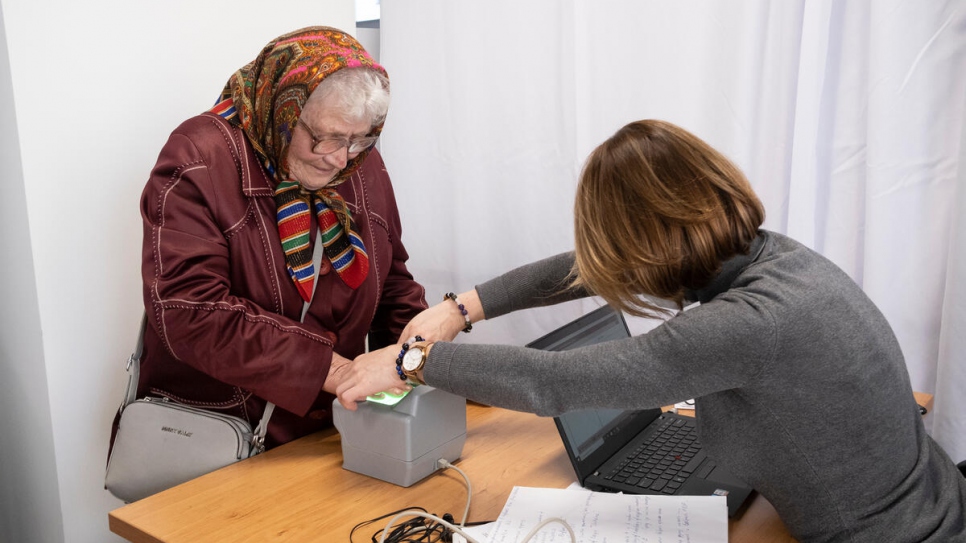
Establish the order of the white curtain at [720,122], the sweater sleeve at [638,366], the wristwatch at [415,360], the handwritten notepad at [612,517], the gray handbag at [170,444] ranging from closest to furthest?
the sweater sleeve at [638,366], the handwritten notepad at [612,517], the wristwatch at [415,360], the gray handbag at [170,444], the white curtain at [720,122]

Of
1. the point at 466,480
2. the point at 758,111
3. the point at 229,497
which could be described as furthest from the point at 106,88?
the point at 758,111

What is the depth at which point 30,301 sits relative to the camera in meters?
1.74

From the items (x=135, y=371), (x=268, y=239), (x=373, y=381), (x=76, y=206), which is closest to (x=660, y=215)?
(x=373, y=381)

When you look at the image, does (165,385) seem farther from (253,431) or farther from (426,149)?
(426,149)

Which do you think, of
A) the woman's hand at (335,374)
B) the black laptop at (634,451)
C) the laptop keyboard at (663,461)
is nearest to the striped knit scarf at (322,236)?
the woman's hand at (335,374)

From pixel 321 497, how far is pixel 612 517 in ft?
1.65

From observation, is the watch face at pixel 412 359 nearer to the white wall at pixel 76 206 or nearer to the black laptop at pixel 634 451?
the black laptop at pixel 634 451

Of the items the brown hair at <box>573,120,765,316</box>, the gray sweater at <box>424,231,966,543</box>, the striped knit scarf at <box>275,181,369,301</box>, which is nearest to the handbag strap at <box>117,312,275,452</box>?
the striped knit scarf at <box>275,181,369,301</box>

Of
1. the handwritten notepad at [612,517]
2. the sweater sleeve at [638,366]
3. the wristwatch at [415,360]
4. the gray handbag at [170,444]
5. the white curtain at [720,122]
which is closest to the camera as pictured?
the sweater sleeve at [638,366]

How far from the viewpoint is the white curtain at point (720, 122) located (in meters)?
1.63

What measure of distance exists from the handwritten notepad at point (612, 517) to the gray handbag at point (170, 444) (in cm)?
56

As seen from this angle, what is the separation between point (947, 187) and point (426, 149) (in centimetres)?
146

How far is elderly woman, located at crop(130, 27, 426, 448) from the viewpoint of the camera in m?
1.43

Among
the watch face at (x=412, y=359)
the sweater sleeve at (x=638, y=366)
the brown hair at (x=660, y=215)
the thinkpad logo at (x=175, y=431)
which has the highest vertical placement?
the brown hair at (x=660, y=215)
